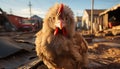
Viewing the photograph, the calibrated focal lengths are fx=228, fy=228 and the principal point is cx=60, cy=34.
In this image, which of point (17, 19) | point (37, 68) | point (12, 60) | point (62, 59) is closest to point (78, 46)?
point (62, 59)

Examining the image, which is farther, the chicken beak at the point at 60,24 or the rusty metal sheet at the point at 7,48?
the rusty metal sheet at the point at 7,48

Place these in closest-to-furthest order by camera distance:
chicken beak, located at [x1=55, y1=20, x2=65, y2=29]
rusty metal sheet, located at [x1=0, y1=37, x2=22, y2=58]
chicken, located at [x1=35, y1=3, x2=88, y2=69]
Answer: chicken beak, located at [x1=55, y1=20, x2=65, y2=29] → chicken, located at [x1=35, y1=3, x2=88, y2=69] → rusty metal sheet, located at [x1=0, y1=37, x2=22, y2=58]

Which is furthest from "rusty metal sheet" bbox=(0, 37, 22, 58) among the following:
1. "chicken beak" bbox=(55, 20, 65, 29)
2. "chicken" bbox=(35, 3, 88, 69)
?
"chicken beak" bbox=(55, 20, 65, 29)

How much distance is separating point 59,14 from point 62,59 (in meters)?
0.57

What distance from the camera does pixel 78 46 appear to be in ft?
10.4

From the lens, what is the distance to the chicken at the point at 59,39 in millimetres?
2715

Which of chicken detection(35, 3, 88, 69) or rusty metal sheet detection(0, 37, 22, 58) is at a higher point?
chicken detection(35, 3, 88, 69)

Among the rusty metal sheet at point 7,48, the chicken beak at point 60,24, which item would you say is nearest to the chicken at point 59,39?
the chicken beak at point 60,24

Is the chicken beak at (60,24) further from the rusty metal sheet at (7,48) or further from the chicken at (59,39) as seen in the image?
the rusty metal sheet at (7,48)

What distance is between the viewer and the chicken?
2715mm

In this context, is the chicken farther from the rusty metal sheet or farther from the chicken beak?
the rusty metal sheet

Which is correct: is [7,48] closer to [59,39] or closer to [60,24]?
[59,39]

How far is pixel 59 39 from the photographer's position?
9.03ft

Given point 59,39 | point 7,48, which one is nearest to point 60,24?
point 59,39
